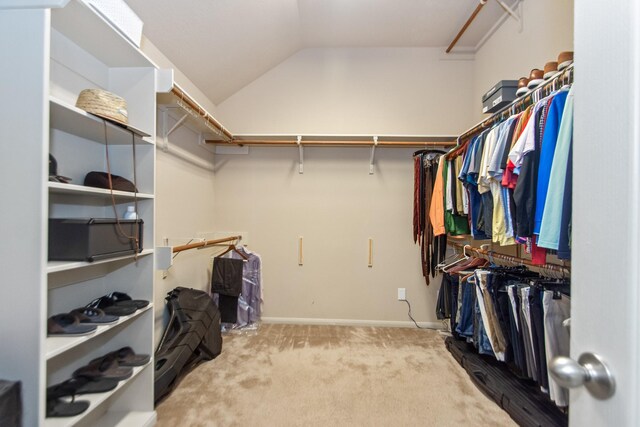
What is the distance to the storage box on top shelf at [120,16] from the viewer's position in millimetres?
1101

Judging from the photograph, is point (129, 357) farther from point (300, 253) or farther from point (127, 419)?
point (300, 253)

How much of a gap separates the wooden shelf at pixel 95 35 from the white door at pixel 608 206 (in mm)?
1592

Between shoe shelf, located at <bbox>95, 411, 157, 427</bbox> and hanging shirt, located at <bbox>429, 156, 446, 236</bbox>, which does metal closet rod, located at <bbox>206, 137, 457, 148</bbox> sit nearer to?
hanging shirt, located at <bbox>429, 156, 446, 236</bbox>

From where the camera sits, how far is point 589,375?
0.41m

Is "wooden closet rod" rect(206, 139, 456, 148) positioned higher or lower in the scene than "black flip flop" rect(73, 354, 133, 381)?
higher

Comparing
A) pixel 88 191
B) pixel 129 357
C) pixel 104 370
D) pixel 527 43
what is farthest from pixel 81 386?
pixel 527 43

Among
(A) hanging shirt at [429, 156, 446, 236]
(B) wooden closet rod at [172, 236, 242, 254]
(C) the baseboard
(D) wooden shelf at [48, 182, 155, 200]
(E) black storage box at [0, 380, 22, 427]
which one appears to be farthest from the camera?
(C) the baseboard

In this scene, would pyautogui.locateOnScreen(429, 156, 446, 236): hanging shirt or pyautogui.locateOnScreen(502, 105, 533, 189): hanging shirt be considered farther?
pyautogui.locateOnScreen(429, 156, 446, 236): hanging shirt

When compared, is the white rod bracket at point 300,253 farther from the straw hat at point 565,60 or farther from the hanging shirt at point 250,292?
the straw hat at point 565,60

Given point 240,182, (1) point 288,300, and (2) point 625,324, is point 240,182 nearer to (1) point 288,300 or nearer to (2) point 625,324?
(1) point 288,300

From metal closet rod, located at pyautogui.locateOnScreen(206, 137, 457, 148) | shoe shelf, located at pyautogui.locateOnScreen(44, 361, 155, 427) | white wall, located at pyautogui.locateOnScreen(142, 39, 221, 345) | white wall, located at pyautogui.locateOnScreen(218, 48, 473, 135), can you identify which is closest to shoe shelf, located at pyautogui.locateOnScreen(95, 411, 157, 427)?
shoe shelf, located at pyautogui.locateOnScreen(44, 361, 155, 427)

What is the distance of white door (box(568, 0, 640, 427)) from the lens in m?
0.38

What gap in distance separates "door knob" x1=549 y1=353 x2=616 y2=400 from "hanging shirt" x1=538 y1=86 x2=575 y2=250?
81 centimetres

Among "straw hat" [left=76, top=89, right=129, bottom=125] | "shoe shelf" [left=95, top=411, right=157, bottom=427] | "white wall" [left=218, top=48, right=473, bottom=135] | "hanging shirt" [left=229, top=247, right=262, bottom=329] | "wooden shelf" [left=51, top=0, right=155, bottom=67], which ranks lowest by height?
"shoe shelf" [left=95, top=411, right=157, bottom=427]
